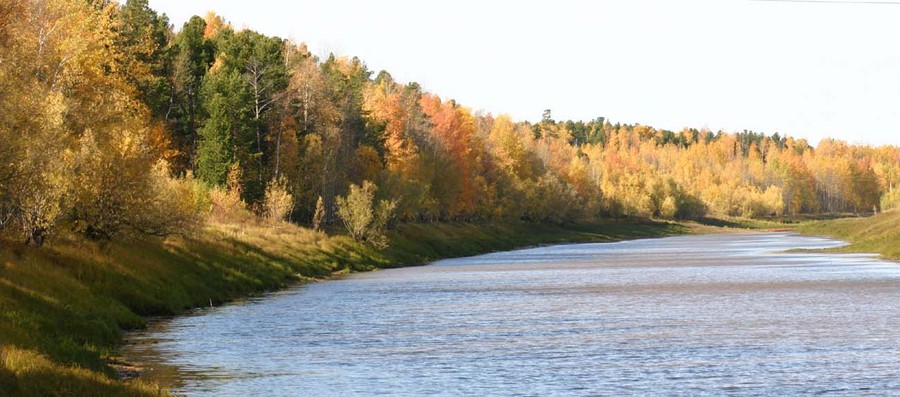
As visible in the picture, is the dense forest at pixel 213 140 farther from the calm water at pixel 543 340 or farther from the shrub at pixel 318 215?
the calm water at pixel 543 340

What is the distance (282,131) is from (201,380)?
76949 mm

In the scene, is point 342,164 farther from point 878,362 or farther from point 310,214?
point 878,362

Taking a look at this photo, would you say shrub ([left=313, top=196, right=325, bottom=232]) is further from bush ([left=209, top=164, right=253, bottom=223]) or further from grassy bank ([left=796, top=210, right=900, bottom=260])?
grassy bank ([left=796, top=210, right=900, bottom=260])

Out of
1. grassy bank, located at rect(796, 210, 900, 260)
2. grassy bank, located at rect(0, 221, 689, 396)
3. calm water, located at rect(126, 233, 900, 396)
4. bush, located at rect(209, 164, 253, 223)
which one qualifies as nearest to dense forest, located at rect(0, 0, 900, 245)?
bush, located at rect(209, 164, 253, 223)

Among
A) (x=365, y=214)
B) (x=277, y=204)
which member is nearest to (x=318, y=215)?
(x=365, y=214)

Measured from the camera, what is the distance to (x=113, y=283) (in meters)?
47.8

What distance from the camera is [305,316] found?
49.8 meters

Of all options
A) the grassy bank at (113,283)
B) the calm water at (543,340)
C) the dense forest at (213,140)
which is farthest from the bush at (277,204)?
the calm water at (543,340)

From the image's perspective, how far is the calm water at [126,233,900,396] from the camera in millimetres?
30734

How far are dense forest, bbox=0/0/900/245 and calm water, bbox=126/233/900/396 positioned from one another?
24.4ft

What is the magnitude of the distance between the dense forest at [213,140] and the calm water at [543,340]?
7.45 metres

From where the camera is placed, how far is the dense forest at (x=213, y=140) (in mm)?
45844

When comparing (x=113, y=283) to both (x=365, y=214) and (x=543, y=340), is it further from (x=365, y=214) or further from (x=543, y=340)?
(x=365, y=214)

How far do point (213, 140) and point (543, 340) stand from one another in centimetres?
6253
